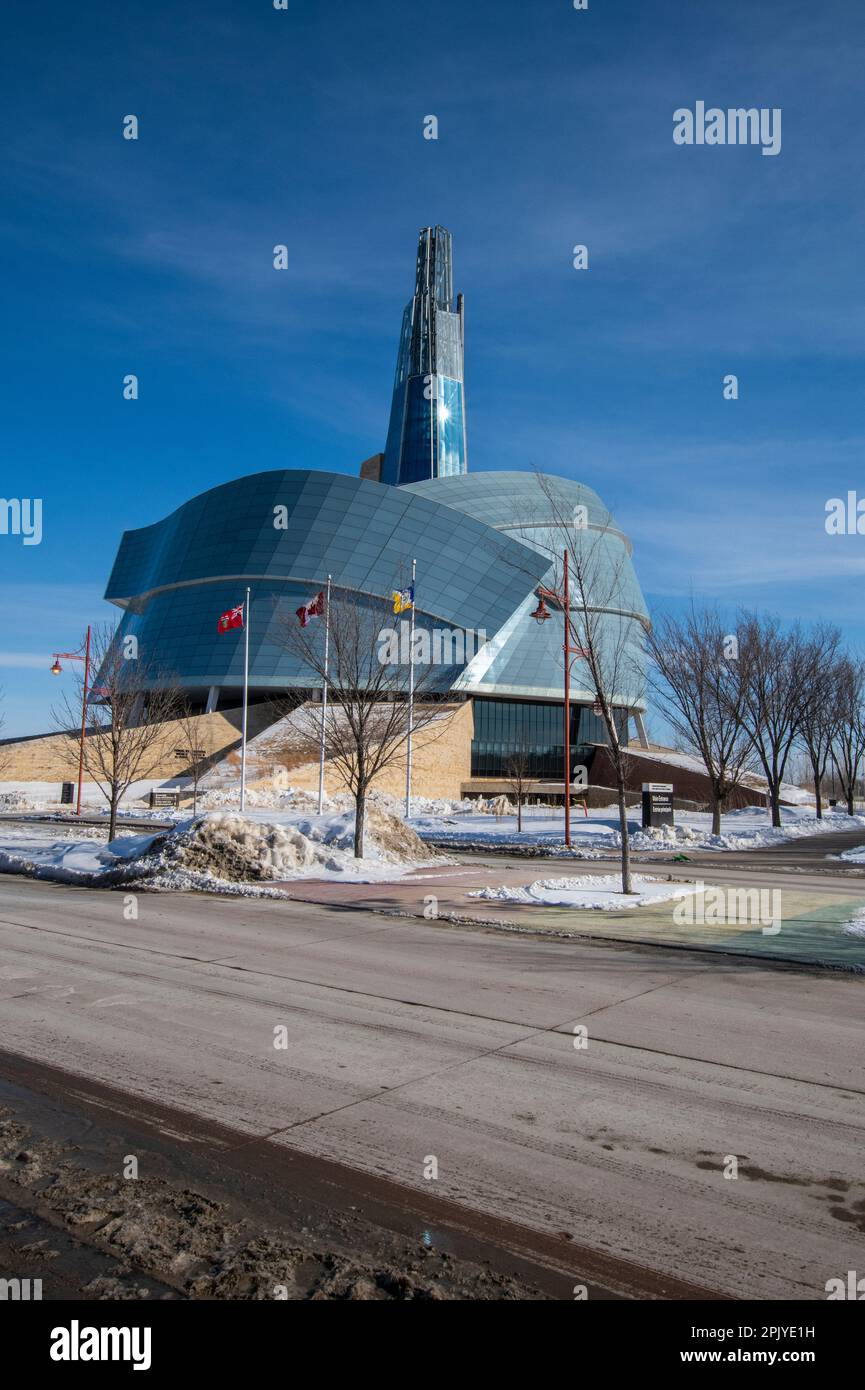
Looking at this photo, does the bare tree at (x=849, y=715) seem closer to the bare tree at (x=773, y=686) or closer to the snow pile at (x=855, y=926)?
the bare tree at (x=773, y=686)

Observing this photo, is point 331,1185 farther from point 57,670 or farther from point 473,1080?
point 57,670

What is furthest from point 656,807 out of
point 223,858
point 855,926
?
point 855,926

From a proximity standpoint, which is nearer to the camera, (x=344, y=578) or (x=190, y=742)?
(x=190, y=742)

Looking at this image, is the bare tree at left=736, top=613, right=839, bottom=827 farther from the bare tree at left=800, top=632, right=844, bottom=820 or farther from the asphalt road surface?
the asphalt road surface

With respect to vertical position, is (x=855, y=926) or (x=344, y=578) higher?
(x=344, y=578)

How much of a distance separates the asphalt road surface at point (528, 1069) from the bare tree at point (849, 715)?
126ft

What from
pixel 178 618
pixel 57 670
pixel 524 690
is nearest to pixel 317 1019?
pixel 57 670

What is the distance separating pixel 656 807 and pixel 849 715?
80.8ft

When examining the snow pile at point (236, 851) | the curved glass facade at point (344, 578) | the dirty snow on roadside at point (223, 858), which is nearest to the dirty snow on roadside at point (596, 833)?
the dirty snow on roadside at point (223, 858)

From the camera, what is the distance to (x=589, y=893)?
1396 cm

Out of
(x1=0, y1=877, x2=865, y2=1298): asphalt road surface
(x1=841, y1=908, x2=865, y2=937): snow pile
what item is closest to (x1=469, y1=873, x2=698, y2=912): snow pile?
(x1=841, y1=908, x2=865, y2=937): snow pile

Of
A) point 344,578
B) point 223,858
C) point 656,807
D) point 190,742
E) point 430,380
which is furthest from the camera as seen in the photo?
point 430,380

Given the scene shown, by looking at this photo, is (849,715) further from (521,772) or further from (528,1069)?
(528,1069)
